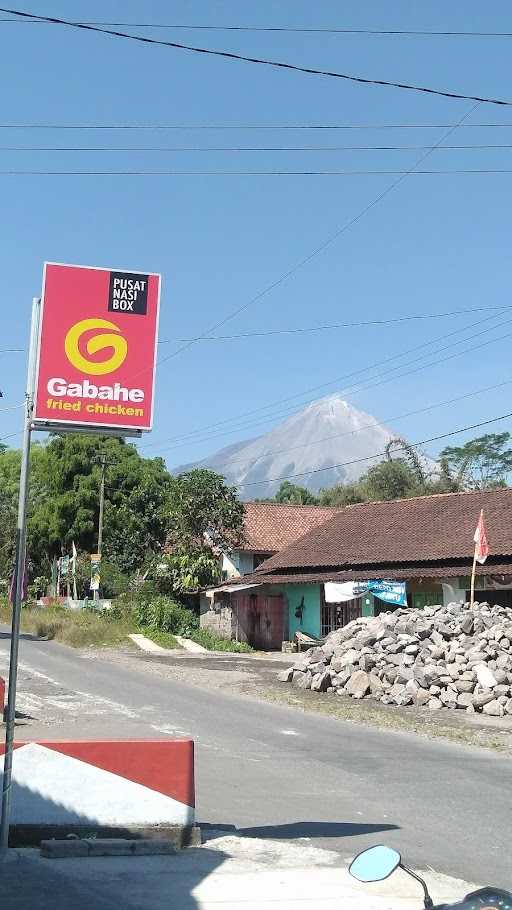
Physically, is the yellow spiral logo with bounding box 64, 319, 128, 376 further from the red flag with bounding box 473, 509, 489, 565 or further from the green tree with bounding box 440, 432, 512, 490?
the green tree with bounding box 440, 432, 512, 490

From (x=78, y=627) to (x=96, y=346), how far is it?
33.0 meters

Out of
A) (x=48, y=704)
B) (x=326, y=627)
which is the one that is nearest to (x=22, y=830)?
(x=48, y=704)

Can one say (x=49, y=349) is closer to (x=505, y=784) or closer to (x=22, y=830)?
(x=22, y=830)

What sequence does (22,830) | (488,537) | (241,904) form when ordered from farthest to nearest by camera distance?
(488,537)
(22,830)
(241,904)

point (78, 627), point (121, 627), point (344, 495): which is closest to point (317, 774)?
point (78, 627)

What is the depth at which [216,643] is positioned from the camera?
127ft

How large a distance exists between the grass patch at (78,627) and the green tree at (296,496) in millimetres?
35695

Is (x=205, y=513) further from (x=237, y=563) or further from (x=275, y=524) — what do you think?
(x=275, y=524)

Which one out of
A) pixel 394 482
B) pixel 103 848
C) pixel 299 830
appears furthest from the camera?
pixel 394 482

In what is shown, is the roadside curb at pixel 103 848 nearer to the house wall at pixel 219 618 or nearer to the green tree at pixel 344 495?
the house wall at pixel 219 618

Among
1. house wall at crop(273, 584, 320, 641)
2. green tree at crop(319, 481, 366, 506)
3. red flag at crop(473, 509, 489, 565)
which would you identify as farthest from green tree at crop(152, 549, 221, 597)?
green tree at crop(319, 481, 366, 506)

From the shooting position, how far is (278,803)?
1020 centimetres

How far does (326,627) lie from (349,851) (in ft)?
97.6

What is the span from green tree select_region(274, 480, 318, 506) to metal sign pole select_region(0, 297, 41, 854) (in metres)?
71.3
